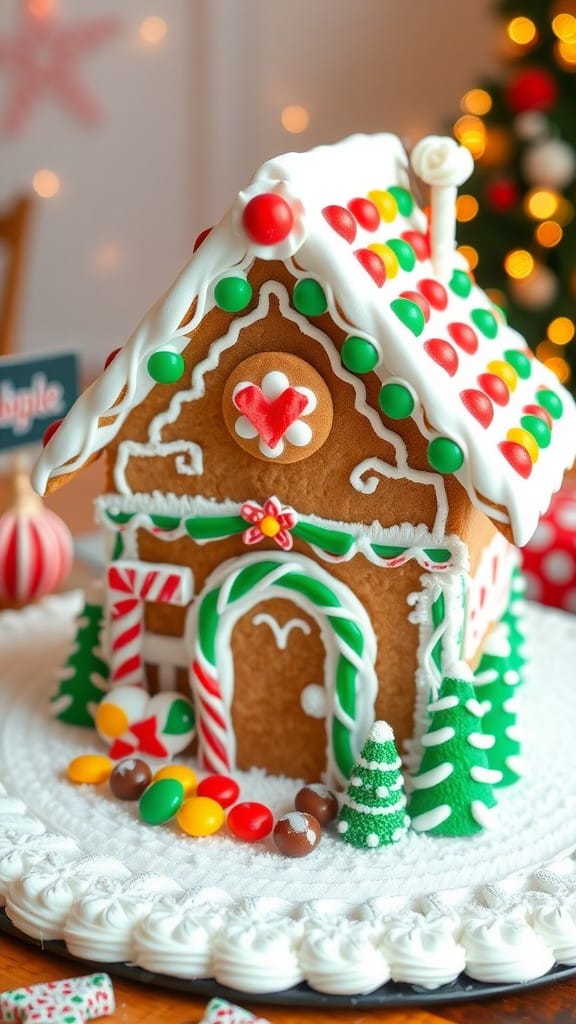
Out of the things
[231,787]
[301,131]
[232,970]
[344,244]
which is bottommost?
[232,970]

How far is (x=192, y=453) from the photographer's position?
178 centimetres

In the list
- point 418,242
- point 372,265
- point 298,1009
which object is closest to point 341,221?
point 372,265

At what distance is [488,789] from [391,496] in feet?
1.41

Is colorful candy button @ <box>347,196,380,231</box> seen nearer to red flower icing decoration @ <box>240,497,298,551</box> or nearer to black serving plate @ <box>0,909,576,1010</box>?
red flower icing decoration @ <box>240,497,298,551</box>

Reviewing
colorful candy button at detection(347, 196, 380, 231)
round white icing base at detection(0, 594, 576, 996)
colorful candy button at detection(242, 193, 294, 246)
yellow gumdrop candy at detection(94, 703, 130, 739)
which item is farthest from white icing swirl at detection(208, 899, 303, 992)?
colorful candy button at detection(347, 196, 380, 231)

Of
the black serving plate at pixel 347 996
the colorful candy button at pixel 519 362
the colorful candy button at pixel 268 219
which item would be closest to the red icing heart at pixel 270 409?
the colorful candy button at pixel 268 219

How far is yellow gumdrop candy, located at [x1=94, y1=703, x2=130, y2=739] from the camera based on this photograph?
1893 mm

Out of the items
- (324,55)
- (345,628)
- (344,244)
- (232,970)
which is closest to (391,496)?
(345,628)

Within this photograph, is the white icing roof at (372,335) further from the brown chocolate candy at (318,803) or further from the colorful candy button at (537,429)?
the brown chocolate candy at (318,803)

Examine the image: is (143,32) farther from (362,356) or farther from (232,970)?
(232,970)

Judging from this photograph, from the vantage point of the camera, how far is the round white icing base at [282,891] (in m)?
1.44

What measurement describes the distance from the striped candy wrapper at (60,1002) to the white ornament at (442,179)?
1120 mm

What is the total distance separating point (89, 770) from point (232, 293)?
2.37 feet

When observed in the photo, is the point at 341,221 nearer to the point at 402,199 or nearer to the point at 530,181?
the point at 402,199
